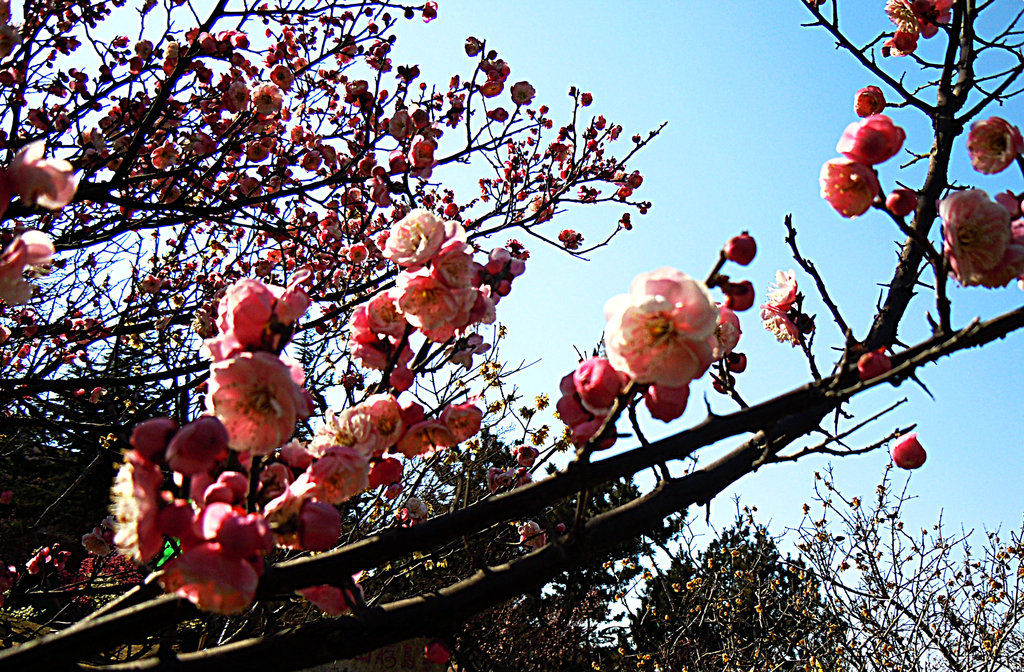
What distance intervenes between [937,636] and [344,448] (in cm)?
601

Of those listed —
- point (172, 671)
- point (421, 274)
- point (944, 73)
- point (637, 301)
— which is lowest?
point (172, 671)

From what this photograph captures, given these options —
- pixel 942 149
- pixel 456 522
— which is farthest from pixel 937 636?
pixel 456 522

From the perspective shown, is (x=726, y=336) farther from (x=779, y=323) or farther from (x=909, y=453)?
(x=909, y=453)

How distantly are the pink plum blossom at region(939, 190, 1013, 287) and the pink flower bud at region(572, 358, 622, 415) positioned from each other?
684 millimetres

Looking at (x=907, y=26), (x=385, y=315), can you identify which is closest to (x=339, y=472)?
(x=385, y=315)

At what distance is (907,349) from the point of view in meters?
1.18

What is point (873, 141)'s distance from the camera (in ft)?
4.32

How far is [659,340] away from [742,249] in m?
0.21

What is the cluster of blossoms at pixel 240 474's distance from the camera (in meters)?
0.93

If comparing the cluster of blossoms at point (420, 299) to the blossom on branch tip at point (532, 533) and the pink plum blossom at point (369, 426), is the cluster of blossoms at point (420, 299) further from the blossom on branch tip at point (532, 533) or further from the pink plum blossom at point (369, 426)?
the blossom on branch tip at point (532, 533)

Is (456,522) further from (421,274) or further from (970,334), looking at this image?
(970,334)

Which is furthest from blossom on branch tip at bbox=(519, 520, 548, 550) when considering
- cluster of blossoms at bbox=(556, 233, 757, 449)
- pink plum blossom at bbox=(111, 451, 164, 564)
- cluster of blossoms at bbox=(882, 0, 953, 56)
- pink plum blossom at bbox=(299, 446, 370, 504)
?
cluster of blossoms at bbox=(882, 0, 953, 56)

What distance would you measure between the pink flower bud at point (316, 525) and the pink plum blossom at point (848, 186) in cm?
114

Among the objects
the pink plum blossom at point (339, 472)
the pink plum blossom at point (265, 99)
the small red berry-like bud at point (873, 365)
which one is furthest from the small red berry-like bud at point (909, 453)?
the pink plum blossom at point (265, 99)
